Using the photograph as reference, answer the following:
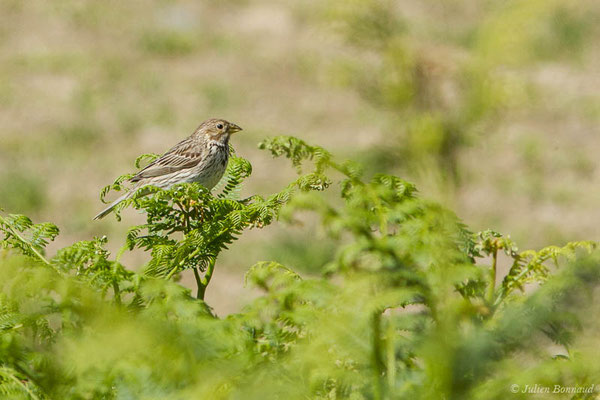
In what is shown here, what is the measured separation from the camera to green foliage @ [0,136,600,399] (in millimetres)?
1460

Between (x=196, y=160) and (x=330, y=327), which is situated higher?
(x=196, y=160)

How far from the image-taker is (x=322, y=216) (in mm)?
1515

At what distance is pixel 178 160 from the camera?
21.9 feet

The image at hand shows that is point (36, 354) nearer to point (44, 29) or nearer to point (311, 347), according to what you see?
point (311, 347)

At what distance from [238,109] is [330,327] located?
42.7ft

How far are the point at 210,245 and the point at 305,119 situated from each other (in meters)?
11.8

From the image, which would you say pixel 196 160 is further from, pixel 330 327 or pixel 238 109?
pixel 238 109

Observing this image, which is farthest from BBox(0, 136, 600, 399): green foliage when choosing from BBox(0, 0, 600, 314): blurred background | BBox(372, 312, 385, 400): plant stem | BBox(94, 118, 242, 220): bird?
BBox(94, 118, 242, 220): bird

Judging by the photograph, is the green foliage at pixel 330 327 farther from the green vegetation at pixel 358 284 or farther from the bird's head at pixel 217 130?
the bird's head at pixel 217 130

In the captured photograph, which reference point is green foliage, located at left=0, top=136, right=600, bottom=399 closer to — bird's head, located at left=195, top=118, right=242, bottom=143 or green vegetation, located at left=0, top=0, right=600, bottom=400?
green vegetation, located at left=0, top=0, right=600, bottom=400

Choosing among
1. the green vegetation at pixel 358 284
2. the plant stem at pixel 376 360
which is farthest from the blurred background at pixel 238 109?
the plant stem at pixel 376 360

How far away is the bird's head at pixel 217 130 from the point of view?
669cm

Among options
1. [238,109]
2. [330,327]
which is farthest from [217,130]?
[238,109]

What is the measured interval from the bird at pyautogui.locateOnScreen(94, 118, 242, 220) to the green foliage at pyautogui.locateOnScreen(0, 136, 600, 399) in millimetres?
4388
